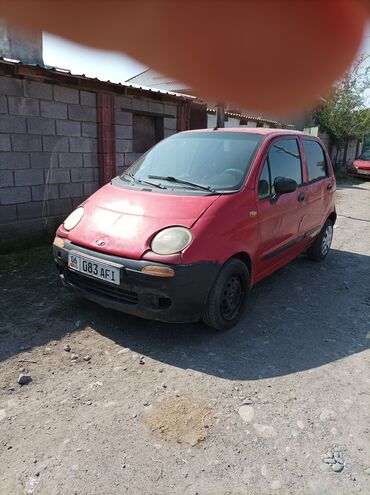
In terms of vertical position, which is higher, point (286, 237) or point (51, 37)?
point (51, 37)

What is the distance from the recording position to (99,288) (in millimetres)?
3236

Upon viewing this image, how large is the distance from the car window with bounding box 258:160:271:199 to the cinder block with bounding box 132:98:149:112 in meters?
4.33

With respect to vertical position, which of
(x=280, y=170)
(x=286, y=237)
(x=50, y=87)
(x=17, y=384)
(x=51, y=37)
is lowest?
(x=17, y=384)

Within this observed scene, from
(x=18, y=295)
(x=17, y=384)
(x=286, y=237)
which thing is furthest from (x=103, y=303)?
(x=286, y=237)

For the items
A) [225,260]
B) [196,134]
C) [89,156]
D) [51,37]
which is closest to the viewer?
[51,37]

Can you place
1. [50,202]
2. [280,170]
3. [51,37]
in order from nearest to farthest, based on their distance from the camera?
[51,37] < [280,170] < [50,202]

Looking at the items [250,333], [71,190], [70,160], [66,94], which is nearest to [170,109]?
[66,94]

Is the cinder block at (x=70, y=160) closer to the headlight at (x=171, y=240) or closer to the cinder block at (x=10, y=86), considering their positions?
the cinder block at (x=10, y=86)

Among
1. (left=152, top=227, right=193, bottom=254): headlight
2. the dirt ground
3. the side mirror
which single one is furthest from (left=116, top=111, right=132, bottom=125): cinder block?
(left=152, top=227, right=193, bottom=254): headlight

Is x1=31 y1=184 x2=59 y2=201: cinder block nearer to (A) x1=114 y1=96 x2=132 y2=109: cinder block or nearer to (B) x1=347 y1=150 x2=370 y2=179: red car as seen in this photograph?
(A) x1=114 y1=96 x2=132 y2=109: cinder block

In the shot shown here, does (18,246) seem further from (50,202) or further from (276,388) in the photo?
(276,388)

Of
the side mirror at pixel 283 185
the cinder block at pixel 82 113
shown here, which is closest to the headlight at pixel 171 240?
the side mirror at pixel 283 185

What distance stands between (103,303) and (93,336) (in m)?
0.32

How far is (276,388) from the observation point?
2689mm
